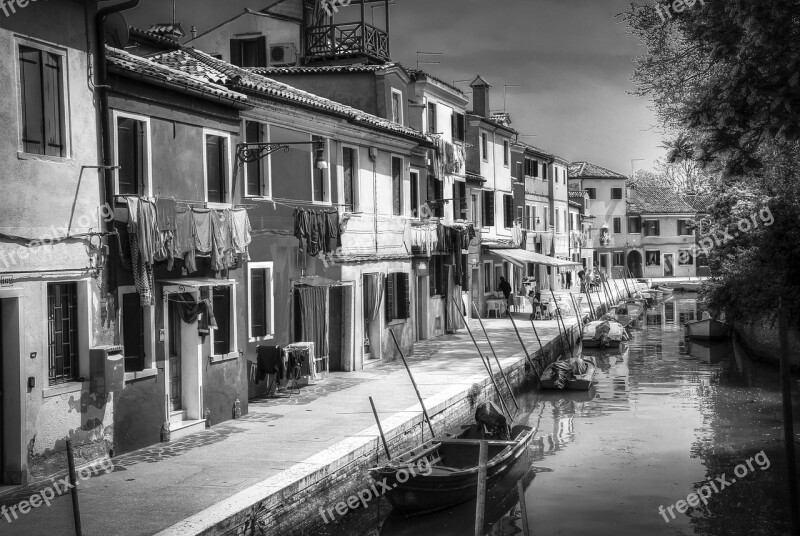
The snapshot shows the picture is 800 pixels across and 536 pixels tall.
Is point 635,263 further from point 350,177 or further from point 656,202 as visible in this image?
point 350,177

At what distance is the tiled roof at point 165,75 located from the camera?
47.2ft

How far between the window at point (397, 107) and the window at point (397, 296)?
580 centimetres

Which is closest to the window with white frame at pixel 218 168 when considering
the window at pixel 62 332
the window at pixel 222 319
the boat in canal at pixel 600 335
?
the window at pixel 222 319

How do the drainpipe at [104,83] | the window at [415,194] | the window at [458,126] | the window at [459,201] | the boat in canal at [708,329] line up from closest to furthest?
the drainpipe at [104,83], the window at [415,194], the window at [458,126], the window at [459,201], the boat in canal at [708,329]

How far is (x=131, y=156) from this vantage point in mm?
14922

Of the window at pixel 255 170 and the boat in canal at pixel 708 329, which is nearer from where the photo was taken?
the window at pixel 255 170

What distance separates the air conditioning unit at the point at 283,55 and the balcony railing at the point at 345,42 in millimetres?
2260

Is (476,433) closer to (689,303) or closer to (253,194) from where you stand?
(253,194)

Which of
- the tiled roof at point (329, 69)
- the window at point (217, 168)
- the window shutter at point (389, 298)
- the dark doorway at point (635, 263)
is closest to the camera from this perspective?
the window at point (217, 168)

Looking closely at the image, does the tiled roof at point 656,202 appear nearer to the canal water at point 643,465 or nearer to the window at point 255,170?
the canal water at point 643,465

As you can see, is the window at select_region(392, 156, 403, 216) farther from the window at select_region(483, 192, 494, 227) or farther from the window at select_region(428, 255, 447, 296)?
the window at select_region(483, 192, 494, 227)

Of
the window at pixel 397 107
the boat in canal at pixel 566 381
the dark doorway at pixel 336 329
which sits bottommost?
the boat in canal at pixel 566 381

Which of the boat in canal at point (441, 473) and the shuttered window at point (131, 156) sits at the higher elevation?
the shuttered window at point (131, 156)

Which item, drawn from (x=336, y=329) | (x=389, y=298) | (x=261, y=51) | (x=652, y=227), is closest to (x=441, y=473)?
(x=336, y=329)
